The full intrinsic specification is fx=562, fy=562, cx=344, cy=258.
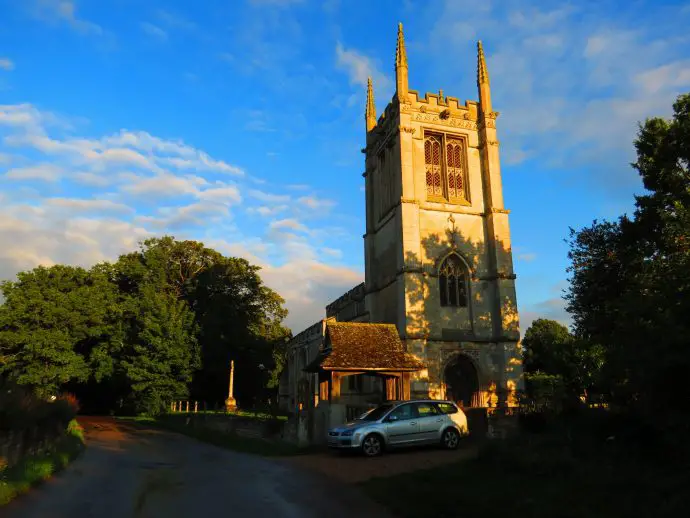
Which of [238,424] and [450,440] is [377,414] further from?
[238,424]

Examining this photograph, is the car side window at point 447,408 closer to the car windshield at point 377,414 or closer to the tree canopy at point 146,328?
the car windshield at point 377,414

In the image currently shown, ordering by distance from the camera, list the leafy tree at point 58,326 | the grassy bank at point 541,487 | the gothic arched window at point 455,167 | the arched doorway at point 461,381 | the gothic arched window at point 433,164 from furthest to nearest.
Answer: the leafy tree at point 58,326 < the gothic arched window at point 455,167 < the gothic arched window at point 433,164 < the arched doorway at point 461,381 < the grassy bank at point 541,487

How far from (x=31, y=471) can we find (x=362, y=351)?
465 inches

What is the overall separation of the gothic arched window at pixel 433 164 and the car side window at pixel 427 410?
1983cm

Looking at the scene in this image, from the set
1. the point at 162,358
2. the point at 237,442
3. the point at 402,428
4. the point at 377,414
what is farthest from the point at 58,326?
the point at 402,428

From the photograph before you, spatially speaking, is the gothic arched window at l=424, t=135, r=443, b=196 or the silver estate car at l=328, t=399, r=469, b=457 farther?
the gothic arched window at l=424, t=135, r=443, b=196

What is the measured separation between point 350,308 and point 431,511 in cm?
3411

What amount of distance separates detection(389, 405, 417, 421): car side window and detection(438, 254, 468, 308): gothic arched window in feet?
54.4

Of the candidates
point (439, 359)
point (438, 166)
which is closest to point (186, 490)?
point (439, 359)

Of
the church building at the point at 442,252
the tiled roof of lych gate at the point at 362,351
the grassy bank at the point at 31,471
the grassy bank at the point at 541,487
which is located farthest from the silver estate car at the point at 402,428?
the church building at the point at 442,252

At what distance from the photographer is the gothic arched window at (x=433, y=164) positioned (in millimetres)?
34562

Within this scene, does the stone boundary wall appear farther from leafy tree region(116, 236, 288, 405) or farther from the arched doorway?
leafy tree region(116, 236, 288, 405)

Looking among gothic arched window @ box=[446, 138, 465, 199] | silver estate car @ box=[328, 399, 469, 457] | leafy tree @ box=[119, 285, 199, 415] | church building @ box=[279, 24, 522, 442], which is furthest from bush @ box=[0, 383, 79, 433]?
leafy tree @ box=[119, 285, 199, 415]

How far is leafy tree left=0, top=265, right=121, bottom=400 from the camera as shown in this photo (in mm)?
46281
